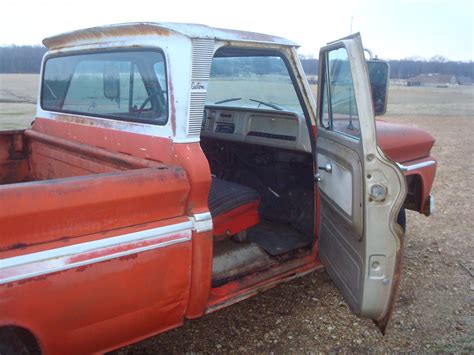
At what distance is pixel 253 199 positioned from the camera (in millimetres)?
3160

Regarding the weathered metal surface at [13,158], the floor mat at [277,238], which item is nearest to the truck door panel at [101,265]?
the floor mat at [277,238]

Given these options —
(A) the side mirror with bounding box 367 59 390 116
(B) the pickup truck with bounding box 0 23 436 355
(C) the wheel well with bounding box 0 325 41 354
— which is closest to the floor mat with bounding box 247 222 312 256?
(B) the pickup truck with bounding box 0 23 436 355

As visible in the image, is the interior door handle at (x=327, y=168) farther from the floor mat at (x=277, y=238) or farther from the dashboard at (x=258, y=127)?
the floor mat at (x=277, y=238)

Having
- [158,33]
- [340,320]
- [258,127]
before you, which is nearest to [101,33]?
[158,33]

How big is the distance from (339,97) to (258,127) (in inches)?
40.5

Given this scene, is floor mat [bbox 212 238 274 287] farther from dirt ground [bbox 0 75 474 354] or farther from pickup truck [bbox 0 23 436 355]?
dirt ground [bbox 0 75 474 354]

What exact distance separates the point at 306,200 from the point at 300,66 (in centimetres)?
119

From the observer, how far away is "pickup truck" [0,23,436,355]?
1.94 meters

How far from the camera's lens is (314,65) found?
3232 millimetres

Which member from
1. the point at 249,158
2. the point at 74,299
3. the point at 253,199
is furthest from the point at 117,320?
the point at 249,158

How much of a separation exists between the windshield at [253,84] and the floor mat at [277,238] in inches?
36.9

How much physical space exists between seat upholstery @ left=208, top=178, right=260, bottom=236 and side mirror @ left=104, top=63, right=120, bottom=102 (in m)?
0.88

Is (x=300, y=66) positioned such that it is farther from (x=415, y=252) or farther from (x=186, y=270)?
(x=415, y=252)

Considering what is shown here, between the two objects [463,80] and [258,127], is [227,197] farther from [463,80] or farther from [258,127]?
[463,80]
